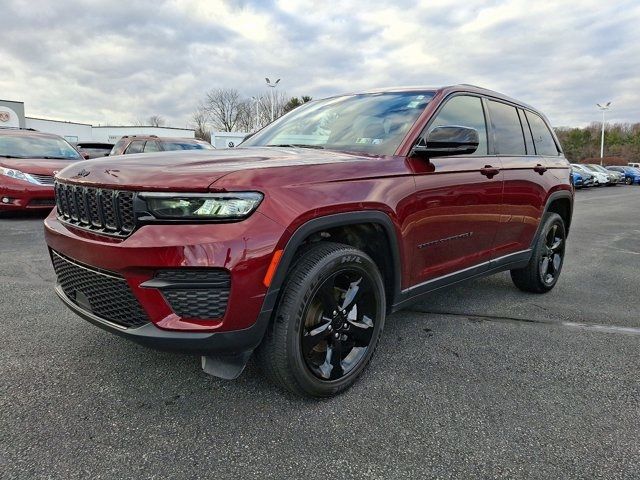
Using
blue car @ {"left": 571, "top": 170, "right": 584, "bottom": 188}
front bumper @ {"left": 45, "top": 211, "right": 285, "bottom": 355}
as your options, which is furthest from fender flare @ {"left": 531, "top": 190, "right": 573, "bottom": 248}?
blue car @ {"left": 571, "top": 170, "right": 584, "bottom": 188}

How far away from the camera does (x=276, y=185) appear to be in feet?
6.86

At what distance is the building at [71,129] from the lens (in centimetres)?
4081

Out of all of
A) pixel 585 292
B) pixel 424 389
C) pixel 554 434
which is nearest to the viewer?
pixel 554 434

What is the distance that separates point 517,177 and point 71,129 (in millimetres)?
65295

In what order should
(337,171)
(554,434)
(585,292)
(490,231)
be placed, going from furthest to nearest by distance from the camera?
(585,292) → (490,231) → (337,171) → (554,434)

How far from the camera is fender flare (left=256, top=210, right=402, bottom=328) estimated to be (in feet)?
6.86

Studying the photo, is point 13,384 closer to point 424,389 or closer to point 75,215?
point 75,215

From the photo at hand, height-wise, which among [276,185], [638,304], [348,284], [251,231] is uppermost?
[276,185]

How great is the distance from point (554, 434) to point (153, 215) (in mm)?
2112

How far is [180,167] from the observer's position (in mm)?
2123

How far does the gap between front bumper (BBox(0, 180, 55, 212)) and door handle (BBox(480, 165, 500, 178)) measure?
23.2 ft

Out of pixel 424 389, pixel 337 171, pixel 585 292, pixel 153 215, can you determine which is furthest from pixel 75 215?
pixel 585 292

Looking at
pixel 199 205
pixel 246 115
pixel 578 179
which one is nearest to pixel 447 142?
pixel 199 205

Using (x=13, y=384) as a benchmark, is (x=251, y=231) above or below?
above
